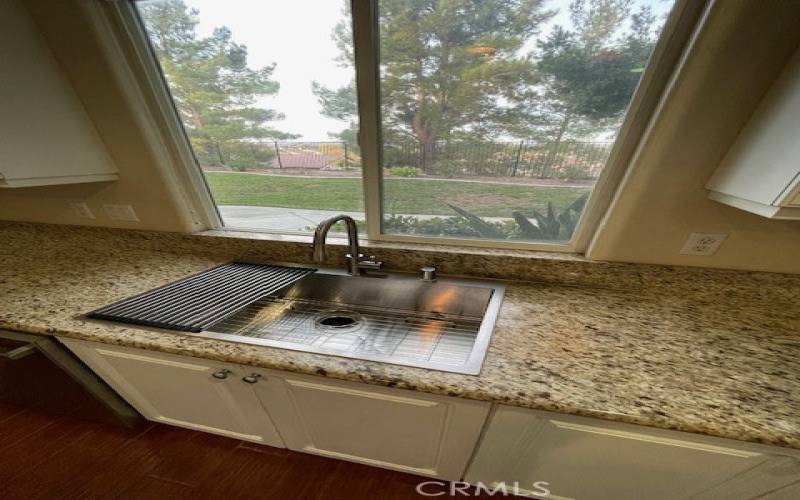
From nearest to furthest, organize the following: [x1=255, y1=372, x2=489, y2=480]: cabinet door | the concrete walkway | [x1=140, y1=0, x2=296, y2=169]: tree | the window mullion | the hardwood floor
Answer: [x1=255, y1=372, x2=489, y2=480]: cabinet door
the window mullion
[x1=140, y1=0, x2=296, y2=169]: tree
the hardwood floor
the concrete walkway

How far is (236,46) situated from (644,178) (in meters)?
1.51

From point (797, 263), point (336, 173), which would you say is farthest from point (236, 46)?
point (797, 263)


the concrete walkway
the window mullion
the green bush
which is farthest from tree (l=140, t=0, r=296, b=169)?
the green bush

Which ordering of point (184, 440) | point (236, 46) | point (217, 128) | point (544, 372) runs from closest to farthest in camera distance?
point (544, 372) < point (236, 46) < point (217, 128) < point (184, 440)

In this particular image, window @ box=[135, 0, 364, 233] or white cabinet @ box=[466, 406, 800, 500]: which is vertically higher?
window @ box=[135, 0, 364, 233]

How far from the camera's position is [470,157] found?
3.29ft

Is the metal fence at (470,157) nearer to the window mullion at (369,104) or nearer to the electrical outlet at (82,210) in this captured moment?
the window mullion at (369,104)

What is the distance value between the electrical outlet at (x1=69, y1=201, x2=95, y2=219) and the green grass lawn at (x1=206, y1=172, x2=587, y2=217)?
2.32 feet

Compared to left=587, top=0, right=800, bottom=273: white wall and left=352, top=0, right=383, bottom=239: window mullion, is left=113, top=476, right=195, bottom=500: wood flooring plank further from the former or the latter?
left=587, top=0, right=800, bottom=273: white wall

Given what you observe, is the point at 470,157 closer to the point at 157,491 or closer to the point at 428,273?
the point at 428,273

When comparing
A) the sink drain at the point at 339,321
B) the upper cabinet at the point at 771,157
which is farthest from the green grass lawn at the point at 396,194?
the sink drain at the point at 339,321

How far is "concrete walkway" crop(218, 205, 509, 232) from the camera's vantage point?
1.32 m

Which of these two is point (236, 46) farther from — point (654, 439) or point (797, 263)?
point (797, 263)

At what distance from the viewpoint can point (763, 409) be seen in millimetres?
561
